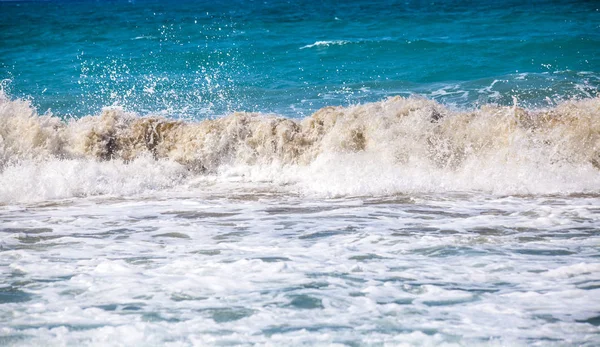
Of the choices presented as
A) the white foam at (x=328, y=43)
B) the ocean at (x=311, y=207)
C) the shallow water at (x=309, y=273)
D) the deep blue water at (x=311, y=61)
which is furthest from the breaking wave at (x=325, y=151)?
the white foam at (x=328, y=43)

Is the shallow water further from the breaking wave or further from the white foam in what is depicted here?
the white foam

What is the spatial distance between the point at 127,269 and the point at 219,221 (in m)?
1.76

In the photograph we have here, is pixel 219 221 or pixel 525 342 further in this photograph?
pixel 219 221

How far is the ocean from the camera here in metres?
4.62

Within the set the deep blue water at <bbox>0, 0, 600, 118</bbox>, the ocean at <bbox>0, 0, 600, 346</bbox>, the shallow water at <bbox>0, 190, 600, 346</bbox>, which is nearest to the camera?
the shallow water at <bbox>0, 190, 600, 346</bbox>

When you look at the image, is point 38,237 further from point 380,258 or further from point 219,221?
point 380,258

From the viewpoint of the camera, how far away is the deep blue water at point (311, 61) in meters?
16.4

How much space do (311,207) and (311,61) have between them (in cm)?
1304

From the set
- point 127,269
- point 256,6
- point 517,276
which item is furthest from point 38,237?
point 256,6

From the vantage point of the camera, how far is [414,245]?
6.18m

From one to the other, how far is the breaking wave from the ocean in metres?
0.03

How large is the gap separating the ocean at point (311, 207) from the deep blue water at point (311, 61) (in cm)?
14

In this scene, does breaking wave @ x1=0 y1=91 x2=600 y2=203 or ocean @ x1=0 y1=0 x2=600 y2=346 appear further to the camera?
breaking wave @ x1=0 y1=91 x2=600 y2=203

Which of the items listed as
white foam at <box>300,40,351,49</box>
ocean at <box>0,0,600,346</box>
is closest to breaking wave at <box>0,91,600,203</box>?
ocean at <box>0,0,600,346</box>
